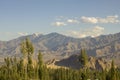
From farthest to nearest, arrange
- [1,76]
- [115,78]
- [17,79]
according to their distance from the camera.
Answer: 1. [1,76]
2. [17,79]
3. [115,78]

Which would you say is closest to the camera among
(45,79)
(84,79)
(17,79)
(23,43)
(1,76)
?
(84,79)

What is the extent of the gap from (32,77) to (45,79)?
33.1 meters

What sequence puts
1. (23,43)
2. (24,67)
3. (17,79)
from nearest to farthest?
(23,43), (17,79), (24,67)

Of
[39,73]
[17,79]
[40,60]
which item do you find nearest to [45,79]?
[39,73]

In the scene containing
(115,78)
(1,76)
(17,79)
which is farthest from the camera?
(1,76)

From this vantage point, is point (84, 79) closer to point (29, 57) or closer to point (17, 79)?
point (29, 57)

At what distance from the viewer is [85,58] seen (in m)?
143

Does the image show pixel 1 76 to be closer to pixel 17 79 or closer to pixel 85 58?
pixel 17 79

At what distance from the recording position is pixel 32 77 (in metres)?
164

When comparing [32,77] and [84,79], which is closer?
[84,79]

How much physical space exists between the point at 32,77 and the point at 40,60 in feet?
47.0

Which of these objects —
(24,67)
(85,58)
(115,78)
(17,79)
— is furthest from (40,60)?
(115,78)

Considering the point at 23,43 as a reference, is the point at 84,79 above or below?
below

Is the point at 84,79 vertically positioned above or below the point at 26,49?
below
